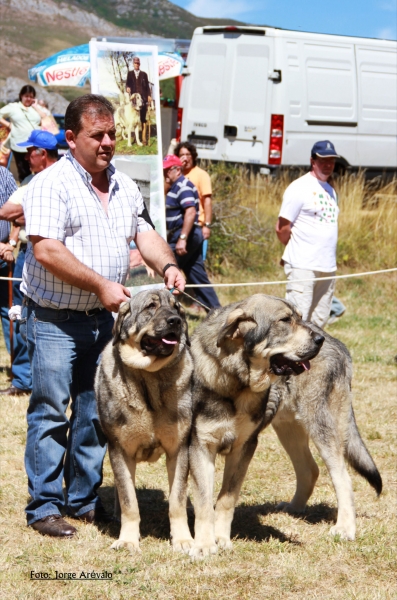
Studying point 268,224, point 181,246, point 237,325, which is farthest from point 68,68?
point 237,325

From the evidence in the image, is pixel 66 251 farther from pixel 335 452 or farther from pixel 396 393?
pixel 396 393

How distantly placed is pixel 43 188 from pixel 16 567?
195cm

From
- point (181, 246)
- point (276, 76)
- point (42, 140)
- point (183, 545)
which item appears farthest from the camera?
point (276, 76)

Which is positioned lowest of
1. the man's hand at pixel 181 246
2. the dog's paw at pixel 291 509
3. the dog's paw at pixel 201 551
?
the dog's paw at pixel 291 509

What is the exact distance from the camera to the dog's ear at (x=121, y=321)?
13.5 ft

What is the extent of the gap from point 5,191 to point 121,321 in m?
3.47

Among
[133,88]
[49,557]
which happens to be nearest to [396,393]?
[133,88]

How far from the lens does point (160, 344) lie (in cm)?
404

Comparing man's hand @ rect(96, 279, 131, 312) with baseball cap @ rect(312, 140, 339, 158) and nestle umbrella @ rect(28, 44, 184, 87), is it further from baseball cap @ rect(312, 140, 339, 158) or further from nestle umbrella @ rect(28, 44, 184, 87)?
nestle umbrella @ rect(28, 44, 184, 87)

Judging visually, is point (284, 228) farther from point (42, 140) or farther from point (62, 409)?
point (62, 409)

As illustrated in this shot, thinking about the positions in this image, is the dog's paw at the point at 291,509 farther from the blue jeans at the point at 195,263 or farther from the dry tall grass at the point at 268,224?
the dry tall grass at the point at 268,224

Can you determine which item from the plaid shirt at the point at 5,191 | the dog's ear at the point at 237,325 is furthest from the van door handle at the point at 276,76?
the dog's ear at the point at 237,325

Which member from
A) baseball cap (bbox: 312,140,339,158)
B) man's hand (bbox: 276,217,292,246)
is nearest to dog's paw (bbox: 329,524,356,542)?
man's hand (bbox: 276,217,292,246)

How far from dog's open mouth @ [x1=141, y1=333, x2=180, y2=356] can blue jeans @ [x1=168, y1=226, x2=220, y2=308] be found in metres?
6.58
